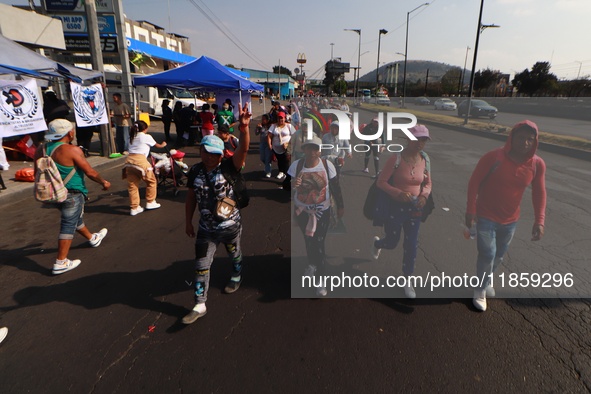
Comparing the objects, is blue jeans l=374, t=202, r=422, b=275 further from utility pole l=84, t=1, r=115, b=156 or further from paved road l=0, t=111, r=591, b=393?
utility pole l=84, t=1, r=115, b=156

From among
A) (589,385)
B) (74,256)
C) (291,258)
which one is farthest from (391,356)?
(74,256)

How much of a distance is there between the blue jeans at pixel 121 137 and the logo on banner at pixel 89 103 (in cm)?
120

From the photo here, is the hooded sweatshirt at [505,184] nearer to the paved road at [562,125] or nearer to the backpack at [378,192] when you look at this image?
the backpack at [378,192]

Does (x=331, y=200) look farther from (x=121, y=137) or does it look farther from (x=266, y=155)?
(x=121, y=137)

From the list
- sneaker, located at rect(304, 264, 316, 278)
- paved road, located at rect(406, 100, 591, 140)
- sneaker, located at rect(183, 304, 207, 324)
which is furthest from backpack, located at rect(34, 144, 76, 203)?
paved road, located at rect(406, 100, 591, 140)

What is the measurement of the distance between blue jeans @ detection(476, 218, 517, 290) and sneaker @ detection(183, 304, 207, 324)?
2815mm

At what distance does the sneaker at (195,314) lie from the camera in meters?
3.01

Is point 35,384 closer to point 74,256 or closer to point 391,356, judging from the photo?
point 74,256

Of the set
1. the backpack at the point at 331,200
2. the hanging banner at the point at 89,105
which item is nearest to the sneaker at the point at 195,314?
the backpack at the point at 331,200

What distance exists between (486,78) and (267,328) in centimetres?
6899

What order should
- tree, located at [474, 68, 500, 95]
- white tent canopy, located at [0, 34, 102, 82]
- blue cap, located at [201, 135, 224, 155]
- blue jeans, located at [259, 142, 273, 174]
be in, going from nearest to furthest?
1. blue cap, located at [201, 135, 224, 155]
2. white tent canopy, located at [0, 34, 102, 82]
3. blue jeans, located at [259, 142, 273, 174]
4. tree, located at [474, 68, 500, 95]

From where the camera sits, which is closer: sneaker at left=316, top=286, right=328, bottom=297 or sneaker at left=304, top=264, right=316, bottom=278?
sneaker at left=316, top=286, right=328, bottom=297

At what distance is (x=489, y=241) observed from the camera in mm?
3186

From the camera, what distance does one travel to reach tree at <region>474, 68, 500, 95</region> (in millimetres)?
57625
